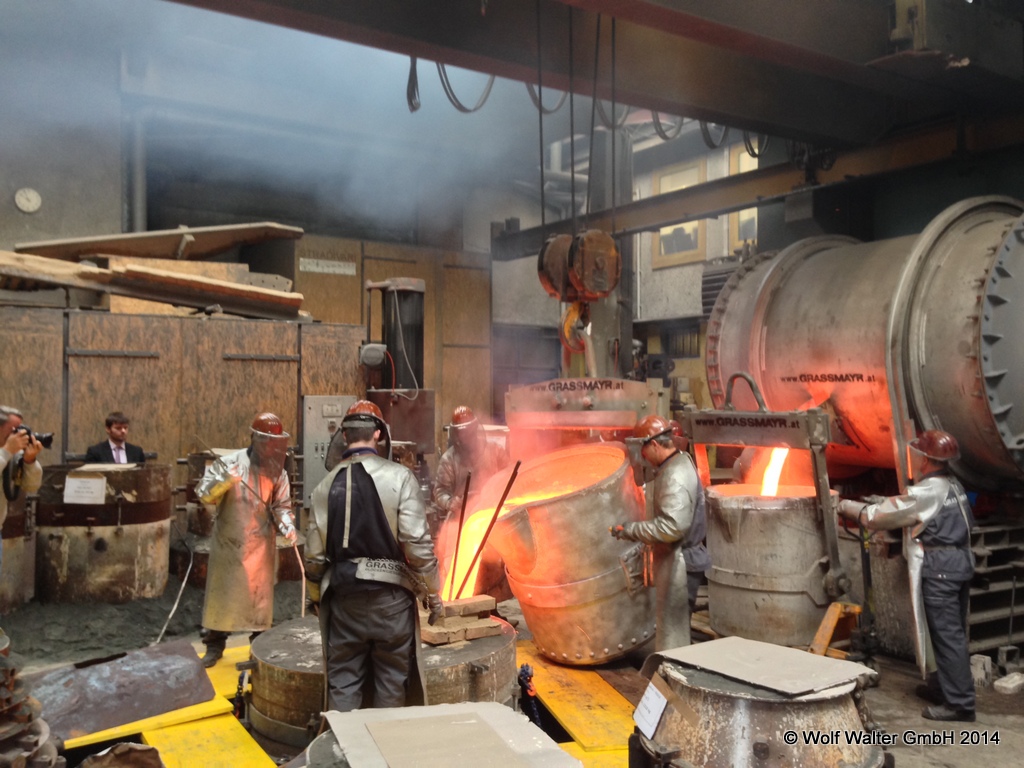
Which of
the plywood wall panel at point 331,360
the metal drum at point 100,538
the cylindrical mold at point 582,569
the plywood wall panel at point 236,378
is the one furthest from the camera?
the plywood wall panel at point 331,360

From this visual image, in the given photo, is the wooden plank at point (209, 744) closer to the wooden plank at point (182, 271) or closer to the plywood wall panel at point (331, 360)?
the plywood wall panel at point (331, 360)

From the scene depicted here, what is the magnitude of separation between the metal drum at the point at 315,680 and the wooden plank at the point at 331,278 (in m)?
7.53

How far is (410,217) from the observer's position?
13375mm

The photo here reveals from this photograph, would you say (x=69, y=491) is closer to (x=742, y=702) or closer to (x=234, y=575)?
(x=234, y=575)

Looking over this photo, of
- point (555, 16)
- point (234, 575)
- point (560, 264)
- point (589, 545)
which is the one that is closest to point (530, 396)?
point (560, 264)

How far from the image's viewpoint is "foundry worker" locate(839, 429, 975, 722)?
4711 millimetres

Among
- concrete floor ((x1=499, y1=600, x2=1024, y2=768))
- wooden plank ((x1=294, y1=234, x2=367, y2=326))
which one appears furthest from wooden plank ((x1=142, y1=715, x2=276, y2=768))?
wooden plank ((x1=294, y1=234, x2=367, y2=326))

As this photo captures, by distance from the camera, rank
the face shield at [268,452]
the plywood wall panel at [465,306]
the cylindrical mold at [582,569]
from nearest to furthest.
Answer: the cylindrical mold at [582,569]
the face shield at [268,452]
the plywood wall panel at [465,306]

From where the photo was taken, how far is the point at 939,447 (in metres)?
4.88

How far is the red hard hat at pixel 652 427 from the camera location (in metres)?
4.93

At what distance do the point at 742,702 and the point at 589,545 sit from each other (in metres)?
2.78

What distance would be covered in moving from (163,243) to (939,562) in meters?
7.94

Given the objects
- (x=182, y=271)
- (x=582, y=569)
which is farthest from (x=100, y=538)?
(x=582, y=569)

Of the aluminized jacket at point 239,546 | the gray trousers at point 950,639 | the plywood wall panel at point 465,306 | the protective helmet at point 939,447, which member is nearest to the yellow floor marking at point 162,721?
the aluminized jacket at point 239,546
